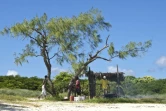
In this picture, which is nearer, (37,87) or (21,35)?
(21,35)

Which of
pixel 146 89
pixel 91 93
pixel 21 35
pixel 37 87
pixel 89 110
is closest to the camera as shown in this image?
pixel 89 110

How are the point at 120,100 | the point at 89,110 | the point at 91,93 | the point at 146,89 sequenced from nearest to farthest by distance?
1. the point at 89,110
2. the point at 120,100
3. the point at 91,93
4. the point at 146,89

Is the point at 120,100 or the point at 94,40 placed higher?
the point at 94,40

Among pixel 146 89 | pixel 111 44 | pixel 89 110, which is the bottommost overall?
pixel 89 110

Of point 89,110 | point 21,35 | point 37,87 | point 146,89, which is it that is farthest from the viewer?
point 37,87

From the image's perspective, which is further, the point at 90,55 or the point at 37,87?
the point at 37,87

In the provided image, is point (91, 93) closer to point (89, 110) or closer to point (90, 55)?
point (90, 55)

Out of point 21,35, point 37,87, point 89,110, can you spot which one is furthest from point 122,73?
point 37,87

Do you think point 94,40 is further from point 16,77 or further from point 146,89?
point 16,77

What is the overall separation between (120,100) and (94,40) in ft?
21.1

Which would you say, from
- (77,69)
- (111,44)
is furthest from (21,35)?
(111,44)

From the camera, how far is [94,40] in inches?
1233

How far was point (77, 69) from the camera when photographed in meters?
30.6

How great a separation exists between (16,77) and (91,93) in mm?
19685
